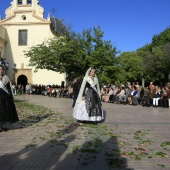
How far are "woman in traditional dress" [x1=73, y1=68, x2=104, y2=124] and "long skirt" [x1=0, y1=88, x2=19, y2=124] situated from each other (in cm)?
242

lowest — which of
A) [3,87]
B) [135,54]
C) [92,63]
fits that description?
[3,87]

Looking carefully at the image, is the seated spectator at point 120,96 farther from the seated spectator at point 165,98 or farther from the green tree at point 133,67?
the green tree at point 133,67

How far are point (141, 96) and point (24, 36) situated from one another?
24992 mm

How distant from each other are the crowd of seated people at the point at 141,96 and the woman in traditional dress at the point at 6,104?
12.4 metres

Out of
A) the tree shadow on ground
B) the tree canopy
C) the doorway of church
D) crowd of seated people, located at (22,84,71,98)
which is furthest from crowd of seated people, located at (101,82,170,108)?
the doorway of church

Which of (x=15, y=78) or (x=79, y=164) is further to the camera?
(x=15, y=78)

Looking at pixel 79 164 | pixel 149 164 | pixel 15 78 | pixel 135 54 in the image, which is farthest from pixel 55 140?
pixel 135 54

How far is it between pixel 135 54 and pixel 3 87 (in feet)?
194

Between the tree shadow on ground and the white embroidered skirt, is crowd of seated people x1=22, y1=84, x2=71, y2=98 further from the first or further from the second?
the tree shadow on ground

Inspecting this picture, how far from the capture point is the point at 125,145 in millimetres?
6613

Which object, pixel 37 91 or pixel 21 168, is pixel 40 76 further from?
pixel 21 168

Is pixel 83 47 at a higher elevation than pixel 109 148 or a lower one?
higher

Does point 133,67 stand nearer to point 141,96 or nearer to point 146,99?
point 141,96

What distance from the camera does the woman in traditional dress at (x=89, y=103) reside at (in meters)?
10.0
